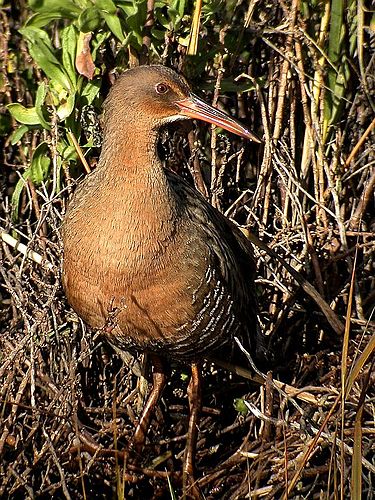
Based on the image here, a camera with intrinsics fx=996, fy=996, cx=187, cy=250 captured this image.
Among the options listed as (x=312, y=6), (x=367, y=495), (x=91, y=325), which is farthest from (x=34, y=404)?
(x=312, y=6)

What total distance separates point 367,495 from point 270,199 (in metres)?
1.45

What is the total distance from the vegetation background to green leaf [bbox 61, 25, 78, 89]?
10 millimetres

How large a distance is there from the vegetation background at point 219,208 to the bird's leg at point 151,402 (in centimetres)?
11

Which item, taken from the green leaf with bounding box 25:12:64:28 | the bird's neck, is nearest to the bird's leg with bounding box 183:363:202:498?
the bird's neck

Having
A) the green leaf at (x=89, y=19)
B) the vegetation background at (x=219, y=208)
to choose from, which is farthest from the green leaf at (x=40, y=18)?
the green leaf at (x=89, y=19)

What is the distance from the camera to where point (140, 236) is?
362 centimetres

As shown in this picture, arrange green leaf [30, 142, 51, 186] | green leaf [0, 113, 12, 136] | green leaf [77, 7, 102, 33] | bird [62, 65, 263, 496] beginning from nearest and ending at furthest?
bird [62, 65, 263, 496] → green leaf [77, 7, 102, 33] → green leaf [30, 142, 51, 186] → green leaf [0, 113, 12, 136]

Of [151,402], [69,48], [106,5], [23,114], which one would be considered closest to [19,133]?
[23,114]

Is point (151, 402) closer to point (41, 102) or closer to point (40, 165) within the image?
point (40, 165)

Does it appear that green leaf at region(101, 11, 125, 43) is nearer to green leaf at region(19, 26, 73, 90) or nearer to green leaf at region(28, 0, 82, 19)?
green leaf at region(28, 0, 82, 19)

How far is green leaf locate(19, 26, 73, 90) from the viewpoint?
3.92 m

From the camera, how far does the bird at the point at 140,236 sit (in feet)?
11.9

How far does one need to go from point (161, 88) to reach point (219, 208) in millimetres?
1090

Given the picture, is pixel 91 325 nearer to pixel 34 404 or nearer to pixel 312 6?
pixel 34 404
